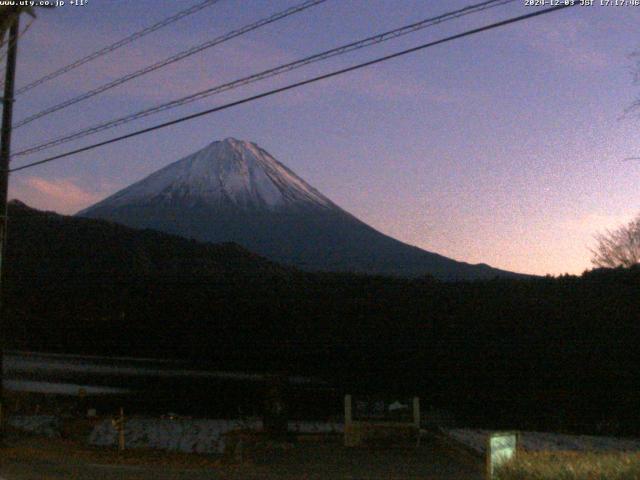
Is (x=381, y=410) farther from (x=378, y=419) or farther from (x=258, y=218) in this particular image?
(x=258, y=218)

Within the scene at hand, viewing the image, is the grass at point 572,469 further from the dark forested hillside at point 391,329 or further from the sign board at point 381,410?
the dark forested hillside at point 391,329

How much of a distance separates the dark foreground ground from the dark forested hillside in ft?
41.5

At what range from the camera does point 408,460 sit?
13984mm

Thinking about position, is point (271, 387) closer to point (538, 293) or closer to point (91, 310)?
point (538, 293)

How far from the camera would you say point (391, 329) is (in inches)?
1259

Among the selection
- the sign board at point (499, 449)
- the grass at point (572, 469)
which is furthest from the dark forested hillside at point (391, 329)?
the grass at point (572, 469)

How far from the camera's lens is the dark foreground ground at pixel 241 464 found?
11.7 m

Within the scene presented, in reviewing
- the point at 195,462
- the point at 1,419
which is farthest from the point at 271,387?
the point at 1,419

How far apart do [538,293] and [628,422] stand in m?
5.76

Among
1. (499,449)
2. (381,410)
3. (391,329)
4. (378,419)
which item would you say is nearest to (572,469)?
(499,449)

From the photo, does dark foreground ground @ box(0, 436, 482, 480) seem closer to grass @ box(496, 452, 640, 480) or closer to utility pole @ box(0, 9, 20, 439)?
utility pole @ box(0, 9, 20, 439)

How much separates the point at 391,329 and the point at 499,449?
78.3 ft

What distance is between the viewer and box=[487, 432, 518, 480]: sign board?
791 cm

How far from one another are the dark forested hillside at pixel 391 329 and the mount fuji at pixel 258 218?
76.9 ft
